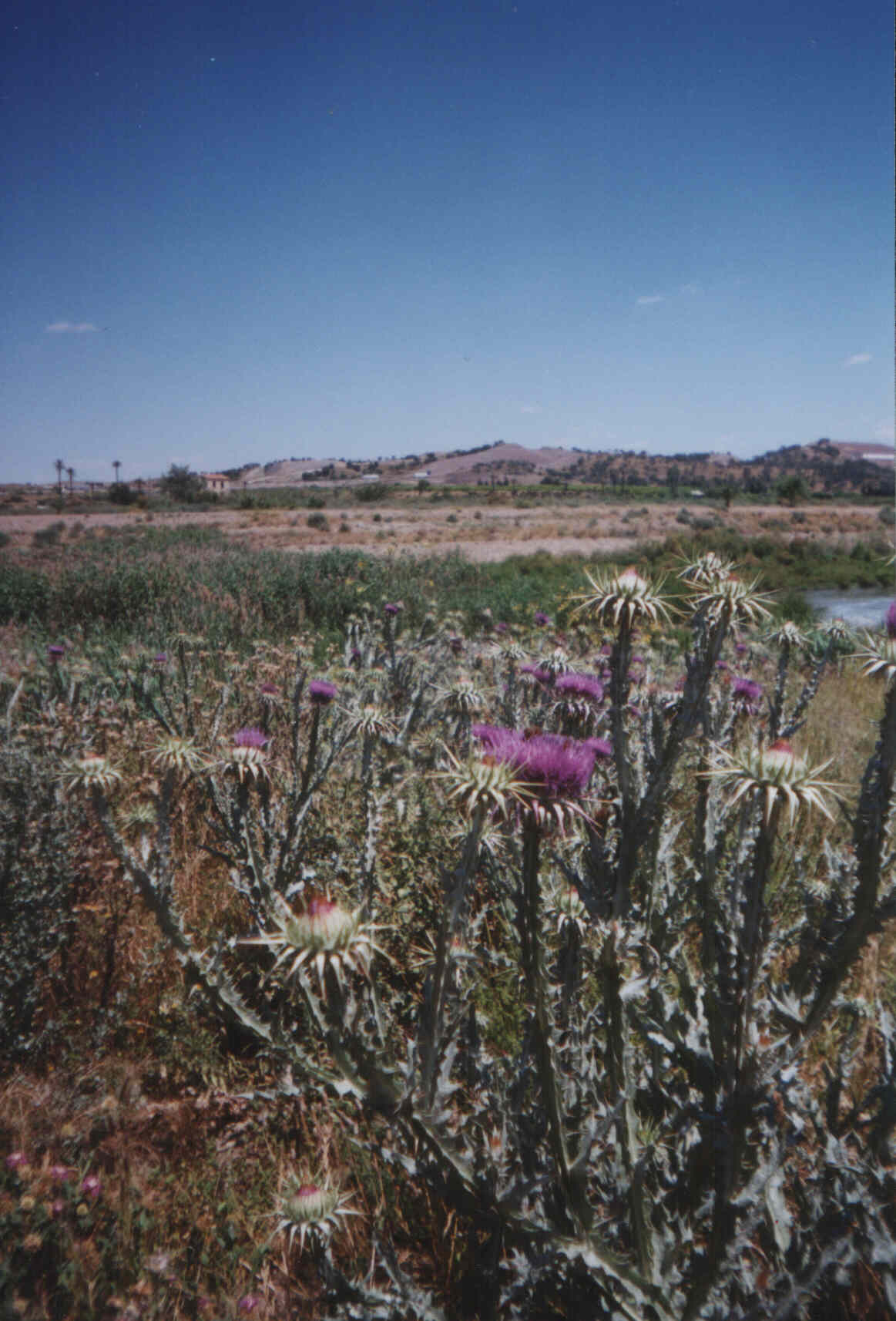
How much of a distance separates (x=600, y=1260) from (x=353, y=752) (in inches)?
154

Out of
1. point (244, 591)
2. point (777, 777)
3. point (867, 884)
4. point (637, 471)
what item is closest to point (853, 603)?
point (244, 591)

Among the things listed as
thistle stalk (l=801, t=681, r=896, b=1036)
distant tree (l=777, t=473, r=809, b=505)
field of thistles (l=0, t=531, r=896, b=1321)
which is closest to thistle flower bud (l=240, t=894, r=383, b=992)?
field of thistles (l=0, t=531, r=896, b=1321)

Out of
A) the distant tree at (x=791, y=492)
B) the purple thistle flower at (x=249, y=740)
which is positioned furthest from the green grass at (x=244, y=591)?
the distant tree at (x=791, y=492)

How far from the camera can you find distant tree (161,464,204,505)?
80.9 meters

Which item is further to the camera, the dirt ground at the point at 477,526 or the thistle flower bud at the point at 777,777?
the dirt ground at the point at 477,526

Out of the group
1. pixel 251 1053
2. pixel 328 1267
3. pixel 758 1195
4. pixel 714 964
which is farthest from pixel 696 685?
pixel 251 1053

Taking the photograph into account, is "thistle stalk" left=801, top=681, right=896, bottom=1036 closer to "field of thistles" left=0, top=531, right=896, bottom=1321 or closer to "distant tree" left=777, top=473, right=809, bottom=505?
"field of thistles" left=0, top=531, right=896, bottom=1321

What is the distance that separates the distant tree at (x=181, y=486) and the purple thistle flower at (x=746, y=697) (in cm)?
8248

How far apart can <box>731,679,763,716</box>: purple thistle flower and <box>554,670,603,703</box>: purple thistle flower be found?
4.27ft

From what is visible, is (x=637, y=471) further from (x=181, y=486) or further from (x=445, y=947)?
(x=445, y=947)

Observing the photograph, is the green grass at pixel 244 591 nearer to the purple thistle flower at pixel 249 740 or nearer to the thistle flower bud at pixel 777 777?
the purple thistle flower at pixel 249 740

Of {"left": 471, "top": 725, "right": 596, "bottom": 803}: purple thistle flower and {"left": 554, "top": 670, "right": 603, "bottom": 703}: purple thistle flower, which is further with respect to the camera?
{"left": 554, "top": 670, "right": 603, "bottom": 703}: purple thistle flower

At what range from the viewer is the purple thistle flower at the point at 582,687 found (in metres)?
3.13

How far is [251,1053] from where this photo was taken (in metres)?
3.48
